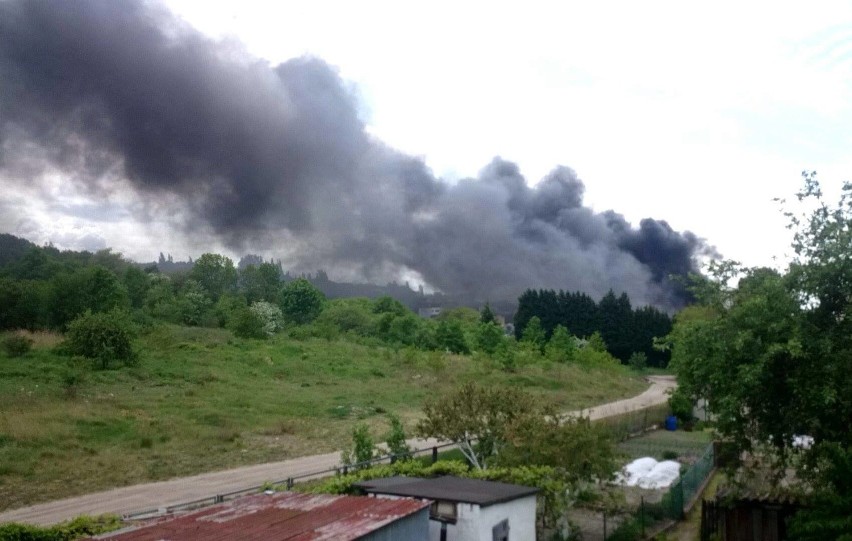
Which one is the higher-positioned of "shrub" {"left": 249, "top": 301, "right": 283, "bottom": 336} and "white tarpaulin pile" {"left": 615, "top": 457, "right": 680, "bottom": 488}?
"shrub" {"left": 249, "top": 301, "right": 283, "bottom": 336}

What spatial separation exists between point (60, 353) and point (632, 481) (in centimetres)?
3422

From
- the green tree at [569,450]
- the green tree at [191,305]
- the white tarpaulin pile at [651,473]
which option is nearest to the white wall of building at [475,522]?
the green tree at [569,450]

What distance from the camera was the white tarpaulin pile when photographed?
82.1ft

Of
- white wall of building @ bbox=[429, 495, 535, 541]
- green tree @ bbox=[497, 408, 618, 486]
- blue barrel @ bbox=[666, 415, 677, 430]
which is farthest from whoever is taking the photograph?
blue barrel @ bbox=[666, 415, 677, 430]

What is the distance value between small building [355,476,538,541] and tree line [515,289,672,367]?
81616 mm

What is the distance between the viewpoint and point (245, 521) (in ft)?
34.3

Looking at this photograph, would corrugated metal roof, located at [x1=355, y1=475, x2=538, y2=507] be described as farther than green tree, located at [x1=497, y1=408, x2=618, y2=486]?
No

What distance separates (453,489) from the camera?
13.3m

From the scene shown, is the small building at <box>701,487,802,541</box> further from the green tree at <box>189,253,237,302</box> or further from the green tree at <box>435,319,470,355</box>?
the green tree at <box>189,253,237,302</box>

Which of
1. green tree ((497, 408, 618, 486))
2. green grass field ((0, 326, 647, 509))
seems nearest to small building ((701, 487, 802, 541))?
green tree ((497, 408, 618, 486))

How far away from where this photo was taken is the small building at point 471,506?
39.6 feet

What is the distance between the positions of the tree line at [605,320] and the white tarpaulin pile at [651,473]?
6774 cm

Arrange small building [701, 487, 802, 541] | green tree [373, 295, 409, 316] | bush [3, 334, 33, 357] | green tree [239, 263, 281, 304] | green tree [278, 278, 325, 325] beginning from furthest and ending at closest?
green tree [373, 295, 409, 316] < green tree [239, 263, 281, 304] < green tree [278, 278, 325, 325] < bush [3, 334, 33, 357] < small building [701, 487, 802, 541]

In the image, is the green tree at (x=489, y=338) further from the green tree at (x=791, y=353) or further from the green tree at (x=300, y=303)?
the green tree at (x=791, y=353)
